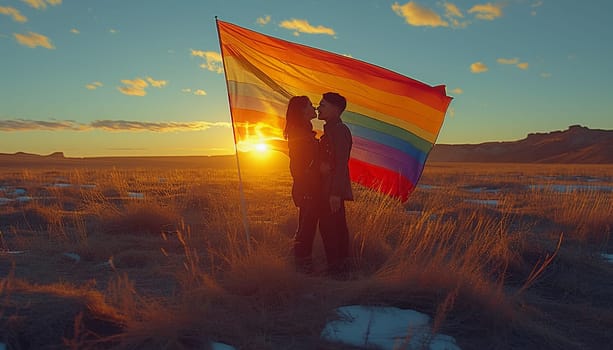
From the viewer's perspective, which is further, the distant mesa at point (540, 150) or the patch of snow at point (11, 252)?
the distant mesa at point (540, 150)

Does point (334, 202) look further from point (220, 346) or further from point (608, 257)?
point (608, 257)

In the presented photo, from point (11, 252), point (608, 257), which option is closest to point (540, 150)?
point (608, 257)

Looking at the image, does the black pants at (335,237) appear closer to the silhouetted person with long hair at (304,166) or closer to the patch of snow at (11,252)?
the silhouetted person with long hair at (304,166)

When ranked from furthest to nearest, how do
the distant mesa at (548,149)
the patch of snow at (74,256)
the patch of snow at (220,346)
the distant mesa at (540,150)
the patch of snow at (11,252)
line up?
the distant mesa at (548,149)
the distant mesa at (540,150)
the patch of snow at (11,252)
the patch of snow at (74,256)
the patch of snow at (220,346)

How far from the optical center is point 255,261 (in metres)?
4.27

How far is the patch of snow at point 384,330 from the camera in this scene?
322cm

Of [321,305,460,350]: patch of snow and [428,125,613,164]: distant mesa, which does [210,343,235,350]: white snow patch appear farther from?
[428,125,613,164]: distant mesa

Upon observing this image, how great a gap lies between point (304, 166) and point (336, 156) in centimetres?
37

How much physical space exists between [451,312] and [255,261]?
1.64 m

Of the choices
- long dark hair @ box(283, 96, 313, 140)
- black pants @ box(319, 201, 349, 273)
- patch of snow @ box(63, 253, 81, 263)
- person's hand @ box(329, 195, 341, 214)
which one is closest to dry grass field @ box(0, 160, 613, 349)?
patch of snow @ box(63, 253, 81, 263)

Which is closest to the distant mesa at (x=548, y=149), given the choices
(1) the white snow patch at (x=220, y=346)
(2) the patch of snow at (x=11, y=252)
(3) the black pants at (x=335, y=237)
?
(3) the black pants at (x=335, y=237)

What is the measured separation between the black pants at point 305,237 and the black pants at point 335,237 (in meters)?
0.09

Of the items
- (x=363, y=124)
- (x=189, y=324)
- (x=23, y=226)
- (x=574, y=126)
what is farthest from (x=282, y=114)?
(x=574, y=126)

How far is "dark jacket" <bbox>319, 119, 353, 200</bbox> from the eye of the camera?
464 cm
